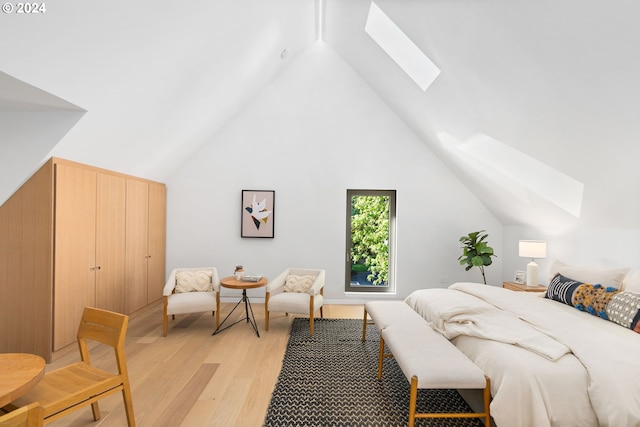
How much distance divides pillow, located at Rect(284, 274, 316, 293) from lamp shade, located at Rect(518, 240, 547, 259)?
9.04 feet

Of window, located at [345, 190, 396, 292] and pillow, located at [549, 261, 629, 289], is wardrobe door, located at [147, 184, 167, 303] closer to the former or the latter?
window, located at [345, 190, 396, 292]

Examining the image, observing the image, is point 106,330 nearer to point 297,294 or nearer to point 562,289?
point 297,294

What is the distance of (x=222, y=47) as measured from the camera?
3.63 m

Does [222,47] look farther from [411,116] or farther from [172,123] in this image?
[411,116]

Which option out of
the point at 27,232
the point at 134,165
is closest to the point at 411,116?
the point at 134,165

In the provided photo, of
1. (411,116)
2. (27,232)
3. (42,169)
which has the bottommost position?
(27,232)

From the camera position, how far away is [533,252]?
4.43 metres

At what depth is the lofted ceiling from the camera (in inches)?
87.0

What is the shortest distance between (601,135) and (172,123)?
4282mm

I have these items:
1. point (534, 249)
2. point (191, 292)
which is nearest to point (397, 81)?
point (534, 249)

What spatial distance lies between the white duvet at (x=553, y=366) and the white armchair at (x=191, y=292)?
9.23 ft

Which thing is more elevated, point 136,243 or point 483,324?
point 136,243

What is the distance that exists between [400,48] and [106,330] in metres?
3.70

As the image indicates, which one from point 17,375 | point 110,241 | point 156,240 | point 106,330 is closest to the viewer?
point 17,375
